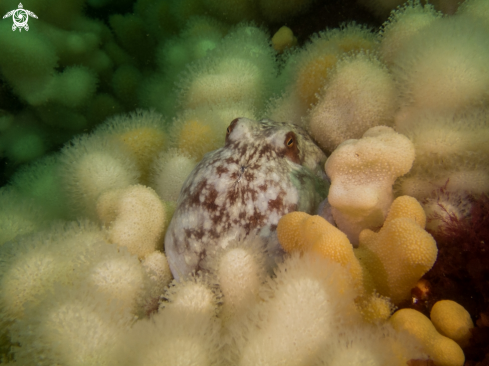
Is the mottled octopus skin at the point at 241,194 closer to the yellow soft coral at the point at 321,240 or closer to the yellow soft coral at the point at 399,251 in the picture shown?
the yellow soft coral at the point at 321,240

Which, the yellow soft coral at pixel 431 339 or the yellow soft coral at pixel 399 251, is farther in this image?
the yellow soft coral at pixel 399 251

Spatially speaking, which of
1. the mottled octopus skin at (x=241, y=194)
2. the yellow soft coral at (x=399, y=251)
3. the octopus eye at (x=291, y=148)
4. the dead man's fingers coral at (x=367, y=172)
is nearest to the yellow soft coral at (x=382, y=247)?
the yellow soft coral at (x=399, y=251)

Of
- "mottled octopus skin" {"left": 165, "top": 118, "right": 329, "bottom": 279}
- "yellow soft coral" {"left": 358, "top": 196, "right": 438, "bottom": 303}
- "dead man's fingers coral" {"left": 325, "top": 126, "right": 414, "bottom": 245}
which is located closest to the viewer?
"yellow soft coral" {"left": 358, "top": 196, "right": 438, "bottom": 303}

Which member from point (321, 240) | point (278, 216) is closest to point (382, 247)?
point (321, 240)

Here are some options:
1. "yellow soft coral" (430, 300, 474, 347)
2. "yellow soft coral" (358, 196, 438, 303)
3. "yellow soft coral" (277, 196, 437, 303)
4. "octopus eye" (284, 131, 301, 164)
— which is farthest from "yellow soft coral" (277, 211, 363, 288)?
"octopus eye" (284, 131, 301, 164)

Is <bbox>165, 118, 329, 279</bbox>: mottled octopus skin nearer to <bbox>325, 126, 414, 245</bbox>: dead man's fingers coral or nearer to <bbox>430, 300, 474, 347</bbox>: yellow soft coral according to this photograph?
<bbox>325, 126, 414, 245</bbox>: dead man's fingers coral

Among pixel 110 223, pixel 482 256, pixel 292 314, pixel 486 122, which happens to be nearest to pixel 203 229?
pixel 110 223

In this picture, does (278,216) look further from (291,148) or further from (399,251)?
(399,251)

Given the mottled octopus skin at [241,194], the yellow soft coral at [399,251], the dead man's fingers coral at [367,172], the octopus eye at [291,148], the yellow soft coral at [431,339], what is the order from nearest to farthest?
1. the yellow soft coral at [431,339]
2. the yellow soft coral at [399,251]
3. the dead man's fingers coral at [367,172]
4. the mottled octopus skin at [241,194]
5. the octopus eye at [291,148]
